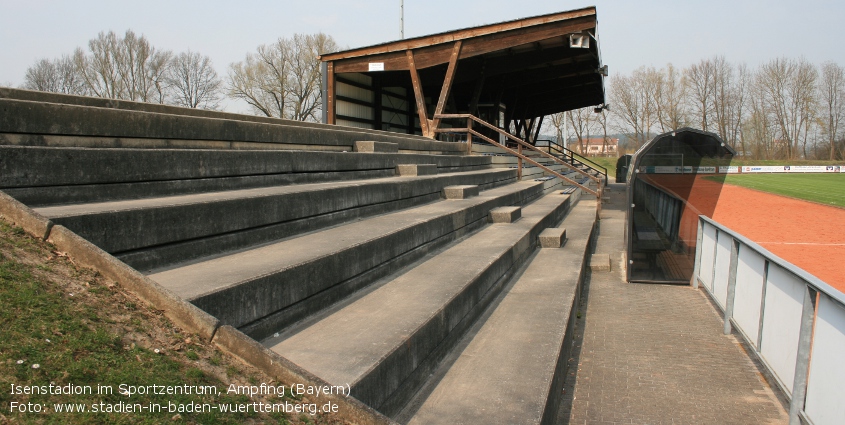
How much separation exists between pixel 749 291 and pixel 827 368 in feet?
6.90

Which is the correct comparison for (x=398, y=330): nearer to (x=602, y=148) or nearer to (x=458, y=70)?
(x=458, y=70)

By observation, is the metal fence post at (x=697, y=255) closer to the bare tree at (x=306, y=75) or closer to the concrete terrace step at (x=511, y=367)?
the concrete terrace step at (x=511, y=367)

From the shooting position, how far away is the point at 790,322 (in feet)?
13.3

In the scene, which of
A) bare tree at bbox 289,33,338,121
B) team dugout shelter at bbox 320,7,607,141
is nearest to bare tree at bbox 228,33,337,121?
bare tree at bbox 289,33,338,121

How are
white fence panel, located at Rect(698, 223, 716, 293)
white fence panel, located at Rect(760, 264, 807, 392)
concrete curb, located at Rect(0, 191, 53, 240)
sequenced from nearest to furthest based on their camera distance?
1. concrete curb, located at Rect(0, 191, 53, 240)
2. white fence panel, located at Rect(760, 264, 807, 392)
3. white fence panel, located at Rect(698, 223, 716, 293)

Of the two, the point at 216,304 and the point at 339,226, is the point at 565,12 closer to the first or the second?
the point at 339,226

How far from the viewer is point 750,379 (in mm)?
4785

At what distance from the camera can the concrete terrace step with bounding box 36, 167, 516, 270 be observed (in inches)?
119

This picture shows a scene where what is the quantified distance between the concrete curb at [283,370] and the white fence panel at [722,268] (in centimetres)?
509

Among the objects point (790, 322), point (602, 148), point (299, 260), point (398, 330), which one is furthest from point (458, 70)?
point (602, 148)

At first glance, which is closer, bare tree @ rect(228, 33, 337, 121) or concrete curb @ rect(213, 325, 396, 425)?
concrete curb @ rect(213, 325, 396, 425)

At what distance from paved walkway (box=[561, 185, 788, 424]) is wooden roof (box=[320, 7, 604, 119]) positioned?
31.0 ft

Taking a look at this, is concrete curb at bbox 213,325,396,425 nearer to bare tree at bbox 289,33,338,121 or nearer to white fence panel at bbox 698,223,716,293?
white fence panel at bbox 698,223,716,293

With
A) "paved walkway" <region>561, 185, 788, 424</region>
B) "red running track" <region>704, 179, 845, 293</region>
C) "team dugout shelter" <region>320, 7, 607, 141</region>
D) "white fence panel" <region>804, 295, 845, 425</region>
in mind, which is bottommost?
"red running track" <region>704, 179, 845, 293</region>
